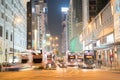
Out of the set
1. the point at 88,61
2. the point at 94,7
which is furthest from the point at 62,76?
the point at 94,7

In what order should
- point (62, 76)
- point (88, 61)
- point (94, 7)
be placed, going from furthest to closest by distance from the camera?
point (94, 7), point (88, 61), point (62, 76)

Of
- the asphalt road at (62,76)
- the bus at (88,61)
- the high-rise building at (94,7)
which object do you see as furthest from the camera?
the high-rise building at (94,7)

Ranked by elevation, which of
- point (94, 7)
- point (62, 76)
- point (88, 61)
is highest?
point (94, 7)

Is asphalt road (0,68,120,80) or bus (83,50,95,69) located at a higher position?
bus (83,50,95,69)

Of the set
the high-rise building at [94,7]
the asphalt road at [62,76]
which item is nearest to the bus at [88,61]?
the asphalt road at [62,76]

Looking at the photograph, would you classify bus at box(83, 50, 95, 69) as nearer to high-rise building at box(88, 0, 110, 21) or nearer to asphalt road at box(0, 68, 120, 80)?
asphalt road at box(0, 68, 120, 80)

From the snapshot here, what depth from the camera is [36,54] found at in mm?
67500

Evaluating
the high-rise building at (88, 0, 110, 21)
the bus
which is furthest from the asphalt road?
the high-rise building at (88, 0, 110, 21)

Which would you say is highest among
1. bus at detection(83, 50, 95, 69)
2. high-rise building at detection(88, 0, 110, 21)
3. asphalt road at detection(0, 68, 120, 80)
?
high-rise building at detection(88, 0, 110, 21)

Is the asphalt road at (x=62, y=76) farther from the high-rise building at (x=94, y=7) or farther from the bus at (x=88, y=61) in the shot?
the high-rise building at (x=94, y=7)

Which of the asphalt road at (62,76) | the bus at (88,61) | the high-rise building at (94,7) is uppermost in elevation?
the high-rise building at (94,7)

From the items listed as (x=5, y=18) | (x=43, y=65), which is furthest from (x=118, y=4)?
(x=5, y=18)

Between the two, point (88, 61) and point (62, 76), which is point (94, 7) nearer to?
point (88, 61)

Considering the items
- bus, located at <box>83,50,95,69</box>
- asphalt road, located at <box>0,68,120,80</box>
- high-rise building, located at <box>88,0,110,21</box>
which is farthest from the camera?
high-rise building, located at <box>88,0,110,21</box>
